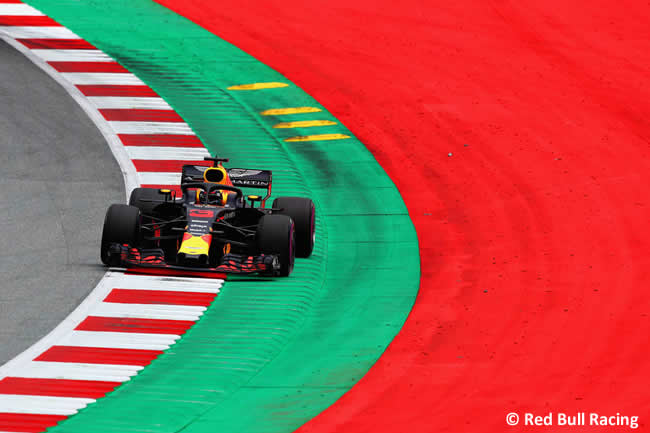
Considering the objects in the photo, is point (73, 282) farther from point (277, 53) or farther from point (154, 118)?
point (277, 53)

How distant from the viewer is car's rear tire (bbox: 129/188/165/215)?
21328 millimetres

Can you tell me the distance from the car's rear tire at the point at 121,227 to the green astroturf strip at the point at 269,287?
1796mm

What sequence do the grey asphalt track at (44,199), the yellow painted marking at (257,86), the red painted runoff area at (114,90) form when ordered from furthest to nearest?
the yellow painted marking at (257,86)
the red painted runoff area at (114,90)
the grey asphalt track at (44,199)

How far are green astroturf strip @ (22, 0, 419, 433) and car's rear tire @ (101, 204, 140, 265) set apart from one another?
180cm

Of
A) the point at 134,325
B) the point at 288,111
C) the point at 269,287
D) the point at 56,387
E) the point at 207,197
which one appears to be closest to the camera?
the point at 56,387

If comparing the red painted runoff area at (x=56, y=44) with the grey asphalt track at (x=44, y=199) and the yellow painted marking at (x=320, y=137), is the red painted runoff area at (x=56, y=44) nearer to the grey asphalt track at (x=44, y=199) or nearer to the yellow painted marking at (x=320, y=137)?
the grey asphalt track at (x=44, y=199)

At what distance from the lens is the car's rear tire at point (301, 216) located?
69.6 feet

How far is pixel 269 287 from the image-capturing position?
2034 centimetres

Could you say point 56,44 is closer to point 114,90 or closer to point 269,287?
point 114,90

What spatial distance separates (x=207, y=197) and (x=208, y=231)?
3.51 feet

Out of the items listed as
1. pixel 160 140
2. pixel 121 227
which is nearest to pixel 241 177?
pixel 121 227

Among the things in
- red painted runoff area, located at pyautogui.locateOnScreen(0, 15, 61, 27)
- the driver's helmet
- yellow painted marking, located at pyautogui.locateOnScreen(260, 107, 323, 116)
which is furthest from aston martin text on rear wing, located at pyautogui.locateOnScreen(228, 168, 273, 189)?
red painted runoff area, located at pyautogui.locateOnScreen(0, 15, 61, 27)

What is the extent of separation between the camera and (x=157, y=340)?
59.8ft

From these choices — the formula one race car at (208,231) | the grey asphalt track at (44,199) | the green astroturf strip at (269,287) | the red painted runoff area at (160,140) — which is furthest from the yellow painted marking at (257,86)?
the formula one race car at (208,231)
